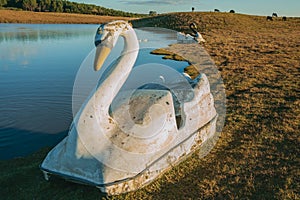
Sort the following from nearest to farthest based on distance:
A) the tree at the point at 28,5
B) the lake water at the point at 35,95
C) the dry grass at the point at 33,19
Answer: the lake water at the point at 35,95 → the dry grass at the point at 33,19 → the tree at the point at 28,5

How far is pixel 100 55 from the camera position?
4.87 m

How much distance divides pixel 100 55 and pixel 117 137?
1.47 m

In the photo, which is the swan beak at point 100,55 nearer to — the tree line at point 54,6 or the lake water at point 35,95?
the lake water at point 35,95

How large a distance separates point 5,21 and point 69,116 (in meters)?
58.8

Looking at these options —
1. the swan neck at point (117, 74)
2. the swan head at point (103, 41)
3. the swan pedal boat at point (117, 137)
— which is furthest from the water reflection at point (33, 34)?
the swan head at point (103, 41)

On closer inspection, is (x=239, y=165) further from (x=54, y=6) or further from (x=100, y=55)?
(x=54, y=6)

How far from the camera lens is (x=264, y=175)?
6.00 meters

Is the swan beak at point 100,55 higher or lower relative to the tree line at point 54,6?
lower

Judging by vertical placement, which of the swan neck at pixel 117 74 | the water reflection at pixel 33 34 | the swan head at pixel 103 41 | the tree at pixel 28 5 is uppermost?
the tree at pixel 28 5

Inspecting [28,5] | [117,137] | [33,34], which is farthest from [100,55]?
[28,5]

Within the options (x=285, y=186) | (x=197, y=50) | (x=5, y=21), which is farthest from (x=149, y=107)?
(x=5, y=21)

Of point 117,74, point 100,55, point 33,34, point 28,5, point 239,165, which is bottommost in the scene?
point 239,165

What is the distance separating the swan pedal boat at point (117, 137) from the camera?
16.0 feet

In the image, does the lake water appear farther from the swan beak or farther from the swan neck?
the swan beak
